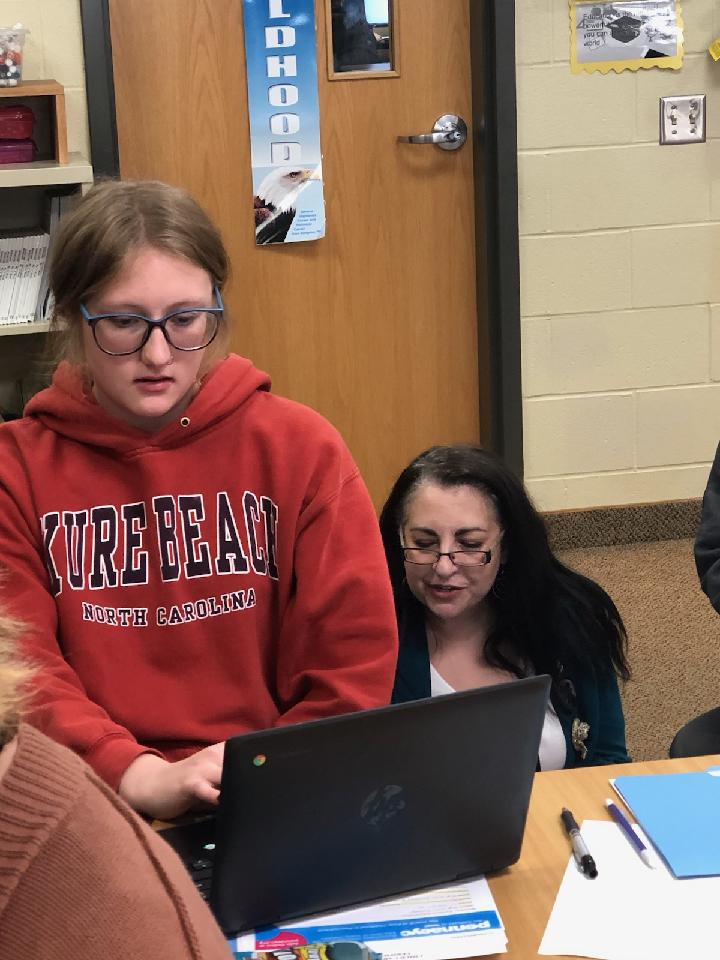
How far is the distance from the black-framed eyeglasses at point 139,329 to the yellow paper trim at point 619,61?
2.28m

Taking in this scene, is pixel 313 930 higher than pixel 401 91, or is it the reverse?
pixel 401 91

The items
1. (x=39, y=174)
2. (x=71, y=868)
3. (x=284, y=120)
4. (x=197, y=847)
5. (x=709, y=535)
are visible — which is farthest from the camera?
(x=284, y=120)

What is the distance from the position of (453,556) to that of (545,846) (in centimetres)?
67

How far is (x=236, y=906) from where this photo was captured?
1.10 meters

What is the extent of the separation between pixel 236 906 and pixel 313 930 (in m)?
0.08

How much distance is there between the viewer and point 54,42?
317 centimetres

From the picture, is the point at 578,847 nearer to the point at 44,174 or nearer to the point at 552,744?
the point at 552,744

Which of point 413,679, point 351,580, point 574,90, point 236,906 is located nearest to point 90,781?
point 236,906

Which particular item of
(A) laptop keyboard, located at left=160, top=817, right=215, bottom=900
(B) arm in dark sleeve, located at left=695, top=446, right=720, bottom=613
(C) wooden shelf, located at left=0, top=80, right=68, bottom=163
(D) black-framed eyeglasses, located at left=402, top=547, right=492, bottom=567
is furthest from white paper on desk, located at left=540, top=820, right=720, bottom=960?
(C) wooden shelf, located at left=0, top=80, right=68, bottom=163

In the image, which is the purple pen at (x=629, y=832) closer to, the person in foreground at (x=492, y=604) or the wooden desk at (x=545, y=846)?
the wooden desk at (x=545, y=846)

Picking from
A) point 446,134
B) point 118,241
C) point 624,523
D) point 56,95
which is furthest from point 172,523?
point 624,523

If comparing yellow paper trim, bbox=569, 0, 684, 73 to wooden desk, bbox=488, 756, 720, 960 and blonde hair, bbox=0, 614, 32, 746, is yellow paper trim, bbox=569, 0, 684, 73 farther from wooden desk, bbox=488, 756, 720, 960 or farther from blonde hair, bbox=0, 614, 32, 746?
blonde hair, bbox=0, 614, 32, 746

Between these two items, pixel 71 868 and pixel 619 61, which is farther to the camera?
pixel 619 61

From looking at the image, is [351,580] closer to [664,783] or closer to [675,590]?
[664,783]
